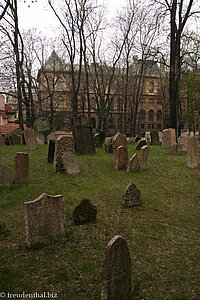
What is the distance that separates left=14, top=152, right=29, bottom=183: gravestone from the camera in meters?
6.69

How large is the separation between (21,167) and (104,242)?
13.0 feet

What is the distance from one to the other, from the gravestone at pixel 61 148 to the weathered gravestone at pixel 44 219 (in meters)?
4.58

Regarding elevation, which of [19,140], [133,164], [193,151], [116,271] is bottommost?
[116,271]

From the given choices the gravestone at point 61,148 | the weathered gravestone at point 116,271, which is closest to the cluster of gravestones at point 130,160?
the gravestone at point 61,148

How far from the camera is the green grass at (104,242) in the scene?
2.85 metres

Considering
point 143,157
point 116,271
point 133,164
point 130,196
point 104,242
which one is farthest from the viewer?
point 143,157

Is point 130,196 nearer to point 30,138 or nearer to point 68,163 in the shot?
point 68,163

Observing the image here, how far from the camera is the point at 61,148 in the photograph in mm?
8297

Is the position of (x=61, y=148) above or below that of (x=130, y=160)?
above

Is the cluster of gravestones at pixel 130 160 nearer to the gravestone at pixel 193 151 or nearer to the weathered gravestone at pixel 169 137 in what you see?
the gravestone at pixel 193 151

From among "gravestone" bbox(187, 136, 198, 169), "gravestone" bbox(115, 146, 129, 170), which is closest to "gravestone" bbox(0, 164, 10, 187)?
"gravestone" bbox(115, 146, 129, 170)

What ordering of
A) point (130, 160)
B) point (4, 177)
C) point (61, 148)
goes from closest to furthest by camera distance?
point (4, 177) → point (61, 148) → point (130, 160)

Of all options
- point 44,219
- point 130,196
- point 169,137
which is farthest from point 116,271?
point 169,137

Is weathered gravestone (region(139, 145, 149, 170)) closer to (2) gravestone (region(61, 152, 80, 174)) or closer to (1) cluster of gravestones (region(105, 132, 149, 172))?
(1) cluster of gravestones (region(105, 132, 149, 172))
